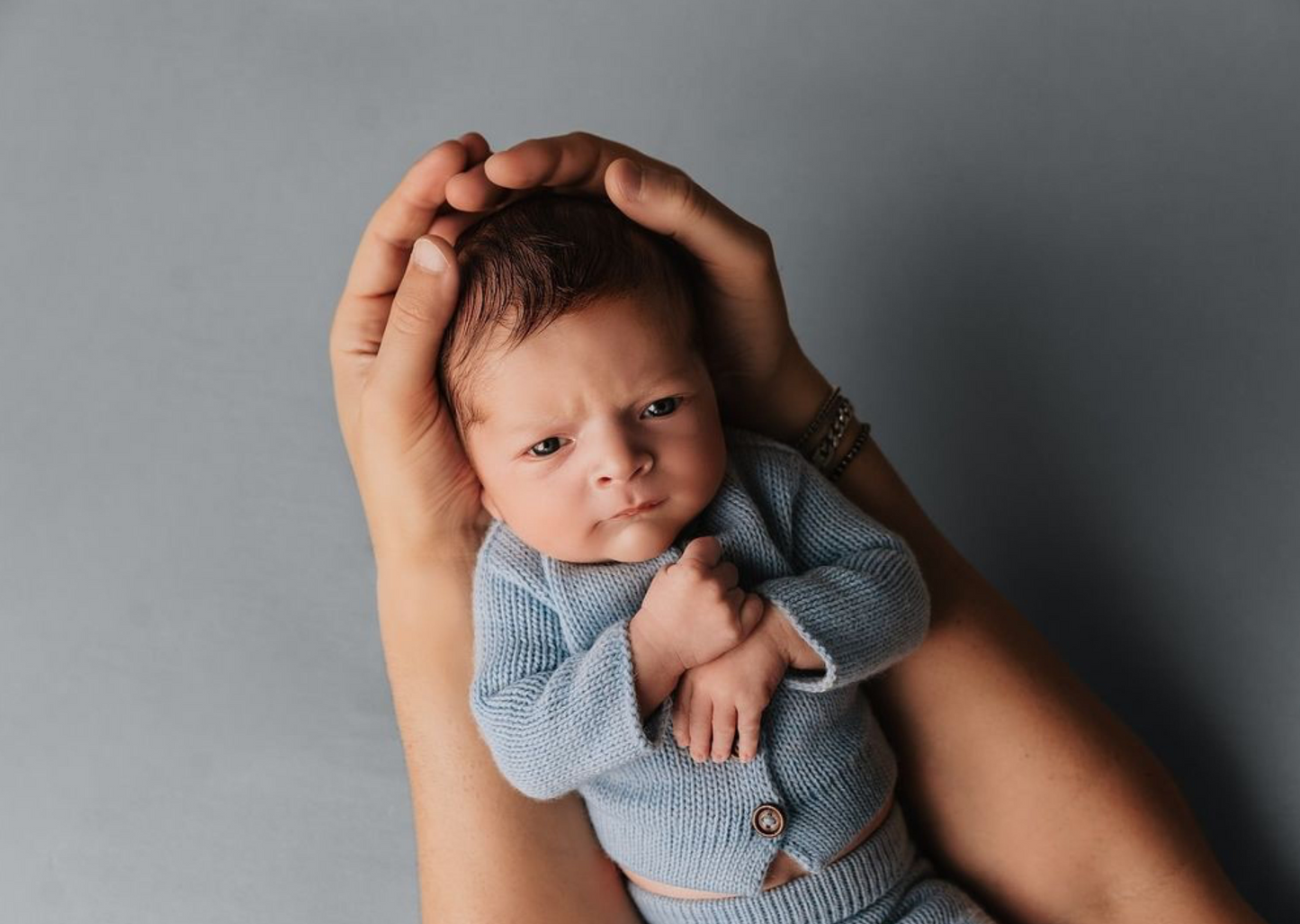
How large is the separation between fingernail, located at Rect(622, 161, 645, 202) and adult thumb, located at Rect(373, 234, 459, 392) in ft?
0.56

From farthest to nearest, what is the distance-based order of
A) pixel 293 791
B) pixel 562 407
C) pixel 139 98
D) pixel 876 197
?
pixel 139 98
pixel 876 197
pixel 293 791
pixel 562 407

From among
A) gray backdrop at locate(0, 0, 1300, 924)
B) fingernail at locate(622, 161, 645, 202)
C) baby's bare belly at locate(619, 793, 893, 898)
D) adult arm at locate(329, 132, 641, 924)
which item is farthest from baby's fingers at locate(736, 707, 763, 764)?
gray backdrop at locate(0, 0, 1300, 924)

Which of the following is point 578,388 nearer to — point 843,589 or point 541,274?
point 541,274

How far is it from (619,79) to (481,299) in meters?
0.95

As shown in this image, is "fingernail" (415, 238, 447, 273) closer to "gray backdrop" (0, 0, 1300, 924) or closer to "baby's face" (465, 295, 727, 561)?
"baby's face" (465, 295, 727, 561)

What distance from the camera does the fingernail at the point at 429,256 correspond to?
142 cm

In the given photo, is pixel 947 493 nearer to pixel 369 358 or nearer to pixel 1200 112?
pixel 1200 112

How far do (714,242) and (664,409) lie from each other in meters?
0.19

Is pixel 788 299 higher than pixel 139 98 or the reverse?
the reverse

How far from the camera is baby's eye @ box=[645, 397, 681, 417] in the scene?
1.43 metres

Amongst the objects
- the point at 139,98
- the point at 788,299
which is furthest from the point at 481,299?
the point at 139,98

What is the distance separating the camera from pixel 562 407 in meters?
1.39

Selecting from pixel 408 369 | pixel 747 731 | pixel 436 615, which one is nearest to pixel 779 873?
pixel 747 731

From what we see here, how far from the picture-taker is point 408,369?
146 centimetres
